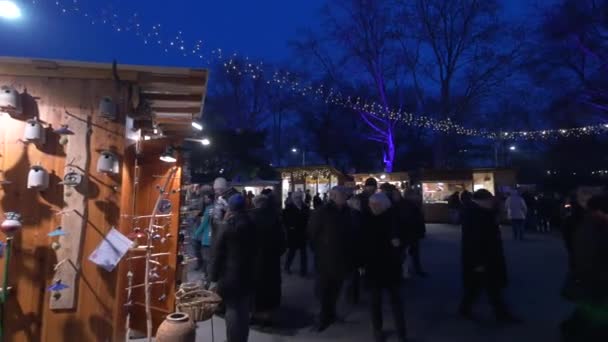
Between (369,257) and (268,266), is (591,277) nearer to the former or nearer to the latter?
(369,257)

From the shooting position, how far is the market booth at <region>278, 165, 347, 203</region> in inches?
705

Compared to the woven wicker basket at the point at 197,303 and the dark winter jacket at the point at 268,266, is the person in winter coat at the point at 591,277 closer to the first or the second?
the dark winter jacket at the point at 268,266

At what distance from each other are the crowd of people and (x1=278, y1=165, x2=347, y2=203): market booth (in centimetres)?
1072

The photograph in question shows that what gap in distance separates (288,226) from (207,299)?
156 inches

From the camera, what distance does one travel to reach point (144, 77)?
3.57m

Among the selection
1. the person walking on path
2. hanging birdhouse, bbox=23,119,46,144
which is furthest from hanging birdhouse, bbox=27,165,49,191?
the person walking on path

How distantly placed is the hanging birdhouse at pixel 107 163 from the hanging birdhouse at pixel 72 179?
17 centimetres

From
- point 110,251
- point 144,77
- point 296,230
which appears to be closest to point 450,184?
point 296,230

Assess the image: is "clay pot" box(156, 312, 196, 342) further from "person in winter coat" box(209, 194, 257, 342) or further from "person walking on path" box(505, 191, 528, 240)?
"person walking on path" box(505, 191, 528, 240)

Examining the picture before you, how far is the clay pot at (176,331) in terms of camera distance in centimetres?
344

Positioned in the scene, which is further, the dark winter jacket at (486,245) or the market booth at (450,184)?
the market booth at (450,184)

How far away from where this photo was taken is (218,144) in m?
20.1

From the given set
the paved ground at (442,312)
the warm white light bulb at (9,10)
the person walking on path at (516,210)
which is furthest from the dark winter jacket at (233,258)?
the person walking on path at (516,210)

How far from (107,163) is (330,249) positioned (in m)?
2.87
